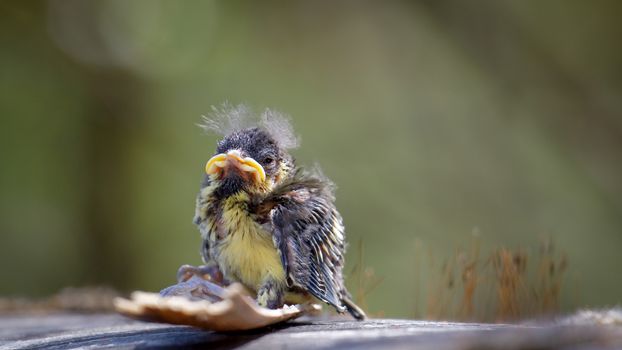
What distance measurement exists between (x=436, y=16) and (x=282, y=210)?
13.9 feet

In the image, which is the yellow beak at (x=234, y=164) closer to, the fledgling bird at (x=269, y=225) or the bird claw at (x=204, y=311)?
the fledgling bird at (x=269, y=225)

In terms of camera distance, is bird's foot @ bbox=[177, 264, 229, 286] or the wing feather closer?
the wing feather

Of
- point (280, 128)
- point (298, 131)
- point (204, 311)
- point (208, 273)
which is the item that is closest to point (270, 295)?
point (208, 273)

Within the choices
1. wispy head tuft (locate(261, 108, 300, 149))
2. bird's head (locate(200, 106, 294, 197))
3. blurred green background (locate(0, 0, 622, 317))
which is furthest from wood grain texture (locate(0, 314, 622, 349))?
blurred green background (locate(0, 0, 622, 317))

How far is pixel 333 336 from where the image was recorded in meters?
1.34

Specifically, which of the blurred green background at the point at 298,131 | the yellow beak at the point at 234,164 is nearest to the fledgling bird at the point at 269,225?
the yellow beak at the point at 234,164

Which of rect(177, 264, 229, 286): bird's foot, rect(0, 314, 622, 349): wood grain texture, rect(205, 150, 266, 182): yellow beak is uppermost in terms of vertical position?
rect(205, 150, 266, 182): yellow beak

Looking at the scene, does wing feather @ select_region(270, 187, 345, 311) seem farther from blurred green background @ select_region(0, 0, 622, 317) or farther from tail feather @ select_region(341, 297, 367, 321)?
blurred green background @ select_region(0, 0, 622, 317)

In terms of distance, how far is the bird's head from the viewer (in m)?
1.64

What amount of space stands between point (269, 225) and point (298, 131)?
183 inches

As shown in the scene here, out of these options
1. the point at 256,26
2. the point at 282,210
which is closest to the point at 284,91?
the point at 256,26

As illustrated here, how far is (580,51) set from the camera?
5.36m

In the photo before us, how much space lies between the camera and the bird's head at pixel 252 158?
1.64 m

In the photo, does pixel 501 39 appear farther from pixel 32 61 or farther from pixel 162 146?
pixel 32 61
